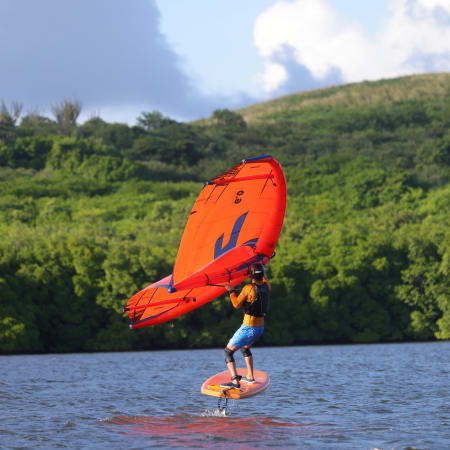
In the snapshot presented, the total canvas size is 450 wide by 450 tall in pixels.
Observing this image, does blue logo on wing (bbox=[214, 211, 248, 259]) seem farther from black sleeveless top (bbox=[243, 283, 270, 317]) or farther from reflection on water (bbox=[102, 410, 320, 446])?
reflection on water (bbox=[102, 410, 320, 446])

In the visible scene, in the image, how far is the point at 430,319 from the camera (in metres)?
72.3

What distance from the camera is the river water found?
17.5 metres

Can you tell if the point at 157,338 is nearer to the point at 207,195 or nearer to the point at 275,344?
the point at 275,344

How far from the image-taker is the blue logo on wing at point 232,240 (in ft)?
66.1

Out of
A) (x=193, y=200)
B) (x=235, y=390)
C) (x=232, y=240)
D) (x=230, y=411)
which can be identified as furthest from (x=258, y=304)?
→ (x=193, y=200)

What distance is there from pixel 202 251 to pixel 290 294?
52113 mm

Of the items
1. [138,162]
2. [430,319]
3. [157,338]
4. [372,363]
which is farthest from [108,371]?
[138,162]

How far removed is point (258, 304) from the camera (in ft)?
61.4

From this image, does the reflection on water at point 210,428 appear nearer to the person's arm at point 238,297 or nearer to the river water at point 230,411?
the river water at point 230,411

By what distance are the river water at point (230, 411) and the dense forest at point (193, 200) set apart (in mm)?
4838

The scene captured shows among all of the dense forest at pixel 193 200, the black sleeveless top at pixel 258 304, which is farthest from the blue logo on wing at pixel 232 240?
the dense forest at pixel 193 200

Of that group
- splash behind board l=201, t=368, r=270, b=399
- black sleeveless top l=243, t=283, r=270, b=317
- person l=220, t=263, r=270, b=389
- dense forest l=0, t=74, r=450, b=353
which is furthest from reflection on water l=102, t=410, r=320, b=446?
dense forest l=0, t=74, r=450, b=353

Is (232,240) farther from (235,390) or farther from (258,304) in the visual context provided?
(235,390)

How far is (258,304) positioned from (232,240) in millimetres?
2184
